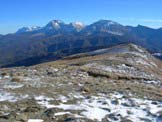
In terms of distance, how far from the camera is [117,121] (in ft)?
53.6

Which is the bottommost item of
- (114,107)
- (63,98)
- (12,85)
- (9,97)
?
(114,107)

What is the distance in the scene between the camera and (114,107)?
61.7 ft

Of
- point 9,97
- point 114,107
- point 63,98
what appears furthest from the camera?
point 63,98

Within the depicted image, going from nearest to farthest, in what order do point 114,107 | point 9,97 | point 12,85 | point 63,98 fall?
1. point 114,107
2. point 9,97
3. point 63,98
4. point 12,85

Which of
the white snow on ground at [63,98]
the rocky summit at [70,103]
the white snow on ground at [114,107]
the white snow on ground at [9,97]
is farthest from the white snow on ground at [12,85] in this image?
the white snow on ground at [114,107]

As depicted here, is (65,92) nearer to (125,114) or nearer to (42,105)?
(42,105)

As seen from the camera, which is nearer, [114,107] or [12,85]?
[114,107]

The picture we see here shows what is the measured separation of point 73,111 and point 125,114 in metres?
3.05

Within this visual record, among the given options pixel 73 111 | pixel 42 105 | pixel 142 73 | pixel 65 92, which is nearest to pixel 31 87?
pixel 65 92

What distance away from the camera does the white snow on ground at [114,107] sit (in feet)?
56.5

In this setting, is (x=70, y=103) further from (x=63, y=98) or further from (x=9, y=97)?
(x=9, y=97)

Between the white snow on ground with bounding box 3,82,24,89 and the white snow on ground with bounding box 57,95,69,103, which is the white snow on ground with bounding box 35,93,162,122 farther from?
the white snow on ground with bounding box 3,82,24,89

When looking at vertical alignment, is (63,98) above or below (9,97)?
below

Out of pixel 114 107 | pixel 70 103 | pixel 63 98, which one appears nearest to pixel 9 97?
pixel 63 98
